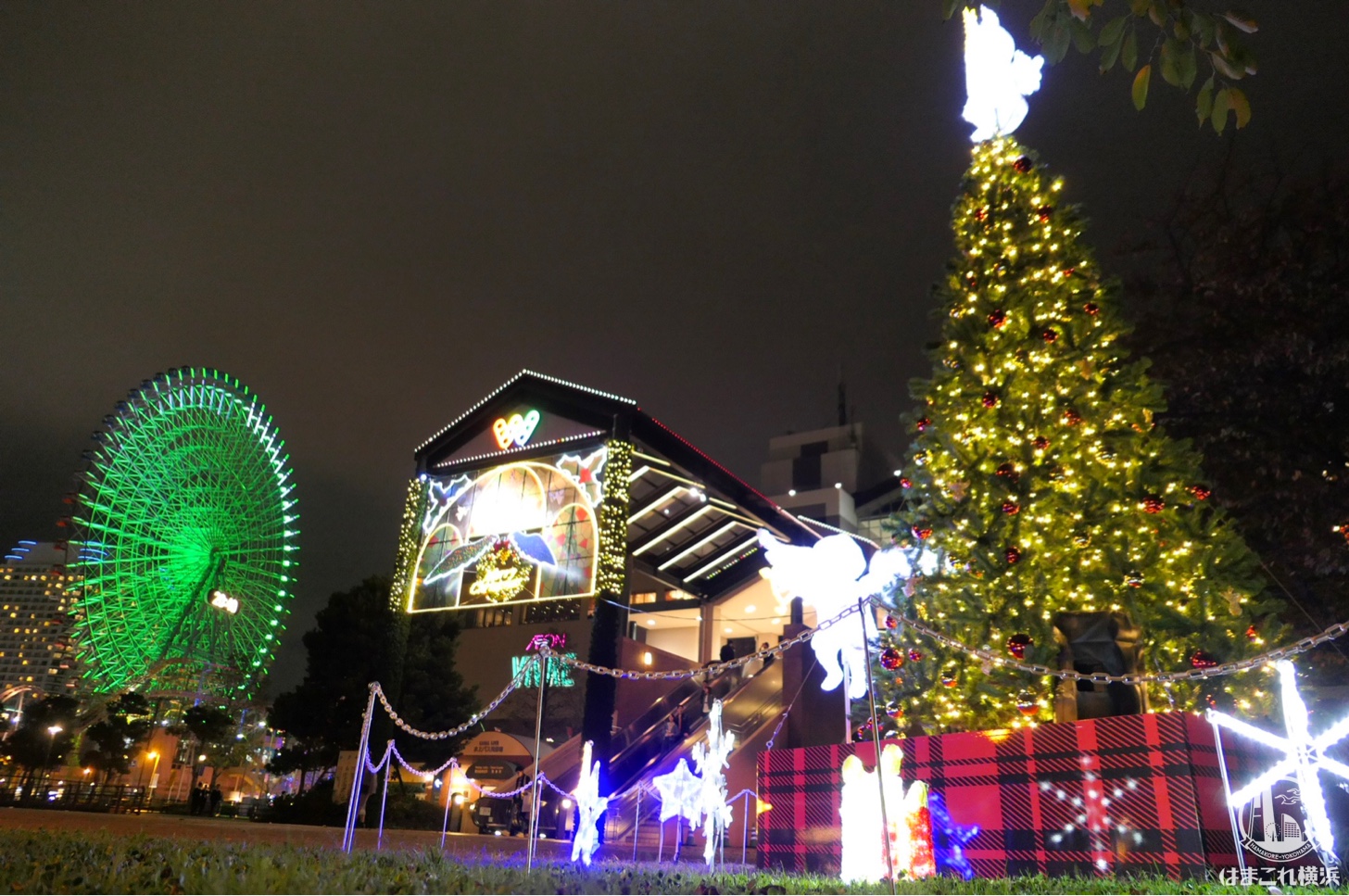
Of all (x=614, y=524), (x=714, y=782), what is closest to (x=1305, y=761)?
(x=714, y=782)

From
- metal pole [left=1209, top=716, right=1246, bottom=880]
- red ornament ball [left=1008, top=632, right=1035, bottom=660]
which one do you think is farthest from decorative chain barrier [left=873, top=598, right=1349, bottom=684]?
metal pole [left=1209, top=716, right=1246, bottom=880]

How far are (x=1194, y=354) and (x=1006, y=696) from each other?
8970mm

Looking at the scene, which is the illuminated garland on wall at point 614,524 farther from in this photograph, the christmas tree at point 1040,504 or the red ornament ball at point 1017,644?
the red ornament ball at point 1017,644

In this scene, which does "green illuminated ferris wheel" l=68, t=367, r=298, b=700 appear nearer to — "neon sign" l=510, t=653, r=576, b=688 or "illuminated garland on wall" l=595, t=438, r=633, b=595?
"neon sign" l=510, t=653, r=576, b=688

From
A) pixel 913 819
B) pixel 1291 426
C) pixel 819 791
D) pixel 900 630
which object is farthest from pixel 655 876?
pixel 1291 426

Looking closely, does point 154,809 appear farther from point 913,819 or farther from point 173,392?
point 913,819

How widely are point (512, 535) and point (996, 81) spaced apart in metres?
15.0

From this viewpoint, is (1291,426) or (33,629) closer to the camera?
(1291,426)

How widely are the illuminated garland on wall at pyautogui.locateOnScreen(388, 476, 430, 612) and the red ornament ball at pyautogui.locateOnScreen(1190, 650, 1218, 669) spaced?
19.0m

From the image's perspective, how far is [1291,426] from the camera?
13.8 metres

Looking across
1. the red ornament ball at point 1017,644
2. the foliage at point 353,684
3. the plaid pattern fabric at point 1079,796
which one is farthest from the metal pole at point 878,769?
the foliage at point 353,684

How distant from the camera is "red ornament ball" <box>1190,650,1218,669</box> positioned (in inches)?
360

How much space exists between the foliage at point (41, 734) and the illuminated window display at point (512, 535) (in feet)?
73.9

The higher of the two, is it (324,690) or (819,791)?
(324,690)
